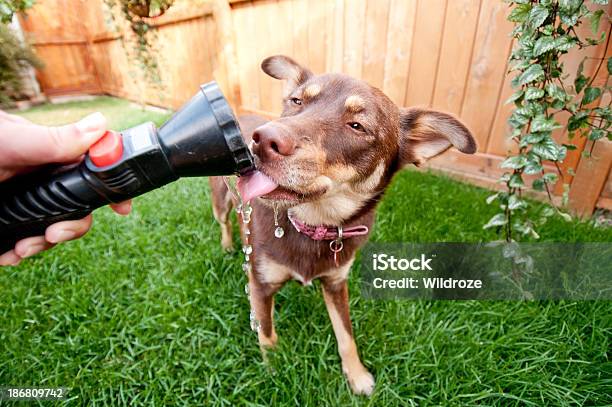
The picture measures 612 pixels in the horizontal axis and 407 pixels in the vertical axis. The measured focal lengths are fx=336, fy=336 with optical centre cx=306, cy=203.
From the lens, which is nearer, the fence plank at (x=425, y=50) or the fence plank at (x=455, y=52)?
the fence plank at (x=455, y=52)

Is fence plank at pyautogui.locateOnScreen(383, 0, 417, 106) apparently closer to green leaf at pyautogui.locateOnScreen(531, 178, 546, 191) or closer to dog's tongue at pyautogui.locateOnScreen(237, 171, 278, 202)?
green leaf at pyautogui.locateOnScreen(531, 178, 546, 191)

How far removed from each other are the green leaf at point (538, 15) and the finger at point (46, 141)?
2.02m

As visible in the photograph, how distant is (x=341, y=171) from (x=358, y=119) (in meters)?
0.29

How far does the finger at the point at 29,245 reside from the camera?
42.9 inches

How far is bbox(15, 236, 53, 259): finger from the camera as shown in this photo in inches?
42.9

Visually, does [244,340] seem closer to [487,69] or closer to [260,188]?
[260,188]

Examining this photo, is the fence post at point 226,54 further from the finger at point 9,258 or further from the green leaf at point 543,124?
the finger at point 9,258

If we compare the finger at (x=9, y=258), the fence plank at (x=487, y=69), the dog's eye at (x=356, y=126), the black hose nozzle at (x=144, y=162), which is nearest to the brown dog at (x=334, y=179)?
the dog's eye at (x=356, y=126)

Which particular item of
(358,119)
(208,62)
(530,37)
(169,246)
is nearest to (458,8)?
(530,37)

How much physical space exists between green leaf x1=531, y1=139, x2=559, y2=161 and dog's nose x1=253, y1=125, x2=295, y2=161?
1567 millimetres

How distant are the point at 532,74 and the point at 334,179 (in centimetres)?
125

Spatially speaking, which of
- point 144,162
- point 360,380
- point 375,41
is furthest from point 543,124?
point 375,41

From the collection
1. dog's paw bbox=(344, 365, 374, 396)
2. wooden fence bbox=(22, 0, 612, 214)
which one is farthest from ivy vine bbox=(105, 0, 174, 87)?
dog's paw bbox=(344, 365, 374, 396)

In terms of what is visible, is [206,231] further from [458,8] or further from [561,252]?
[458,8]
